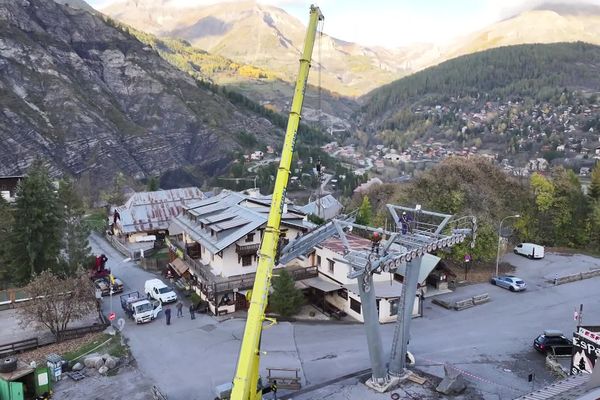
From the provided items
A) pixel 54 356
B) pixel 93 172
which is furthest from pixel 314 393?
pixel 93 172

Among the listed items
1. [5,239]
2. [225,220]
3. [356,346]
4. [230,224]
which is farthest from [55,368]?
[5,239]

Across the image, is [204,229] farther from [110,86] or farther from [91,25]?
[91,25]

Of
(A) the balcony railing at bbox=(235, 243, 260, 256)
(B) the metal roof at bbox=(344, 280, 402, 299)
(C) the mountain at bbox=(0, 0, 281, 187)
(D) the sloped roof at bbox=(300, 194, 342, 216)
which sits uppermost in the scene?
(C) the mountain at bbox=(0, 0, 281, 187)

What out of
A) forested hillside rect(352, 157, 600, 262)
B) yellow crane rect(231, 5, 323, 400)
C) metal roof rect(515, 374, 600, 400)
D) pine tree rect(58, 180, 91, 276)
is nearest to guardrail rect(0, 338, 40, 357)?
pine tree rect(58, 180, 91, 276)

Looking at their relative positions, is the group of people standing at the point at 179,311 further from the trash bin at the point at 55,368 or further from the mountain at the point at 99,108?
the mountain at the point at 99,108

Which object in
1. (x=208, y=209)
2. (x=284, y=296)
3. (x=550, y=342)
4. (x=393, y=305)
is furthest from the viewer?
(x=208, y=209)

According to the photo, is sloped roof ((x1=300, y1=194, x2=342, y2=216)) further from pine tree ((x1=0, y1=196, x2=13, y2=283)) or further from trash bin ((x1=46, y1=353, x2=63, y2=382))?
trash bin ((x1=46, y1=353, x2=63, y2=382))

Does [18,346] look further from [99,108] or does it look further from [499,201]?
[99,108]
